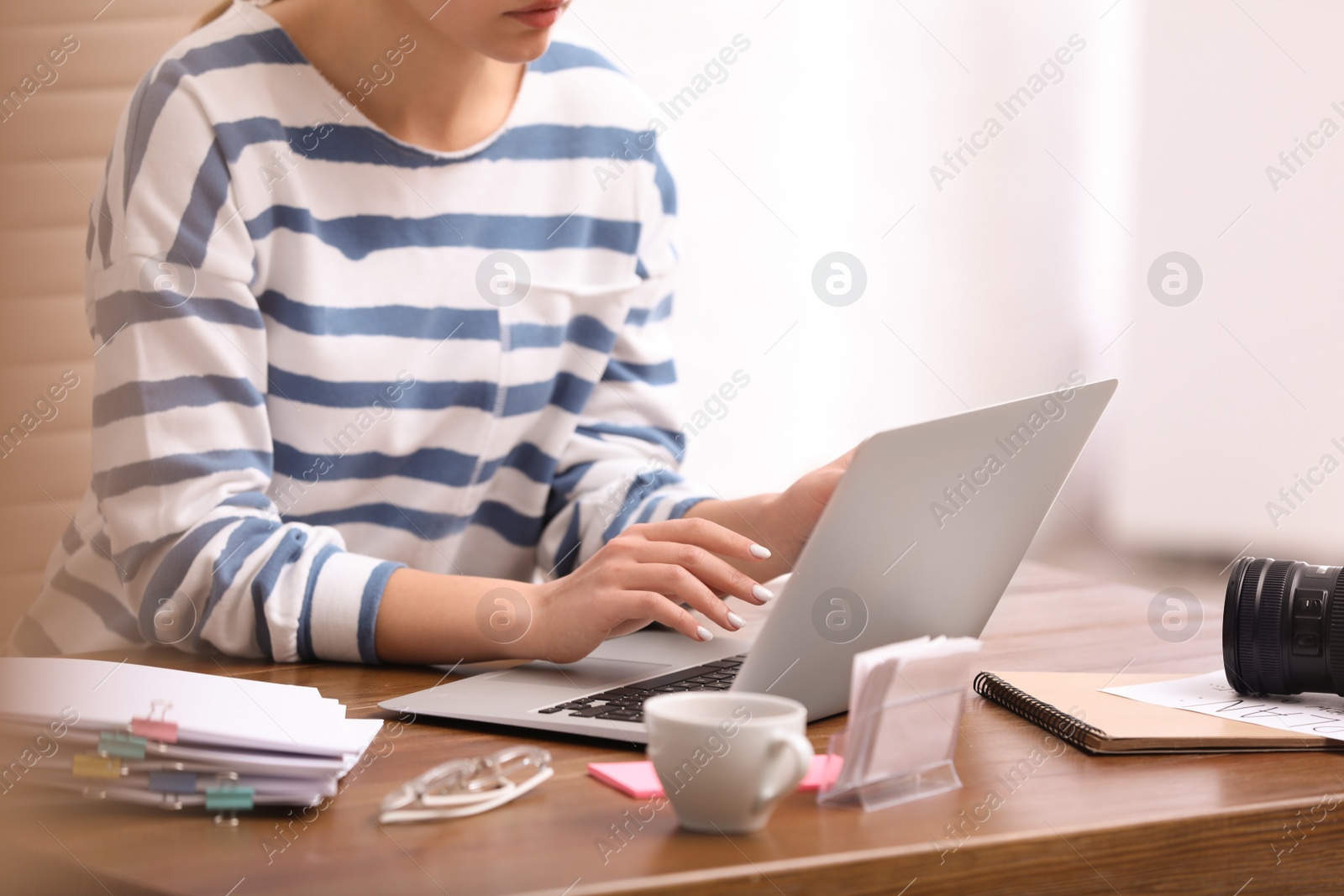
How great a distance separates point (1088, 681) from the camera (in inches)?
32.5

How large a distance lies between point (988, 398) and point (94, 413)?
249 centimetres

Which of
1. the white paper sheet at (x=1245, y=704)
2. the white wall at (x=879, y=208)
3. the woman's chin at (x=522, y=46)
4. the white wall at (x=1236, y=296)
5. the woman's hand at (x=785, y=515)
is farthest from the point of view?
the white wall at (x=1236, y=296)

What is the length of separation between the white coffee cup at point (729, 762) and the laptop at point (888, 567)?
9 centimetres

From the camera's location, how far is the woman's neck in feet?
3.67

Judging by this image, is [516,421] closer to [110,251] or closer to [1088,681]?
[110,251]

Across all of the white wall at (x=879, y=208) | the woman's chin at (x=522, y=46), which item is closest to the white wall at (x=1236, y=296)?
the white wall at (x=879, y=208)

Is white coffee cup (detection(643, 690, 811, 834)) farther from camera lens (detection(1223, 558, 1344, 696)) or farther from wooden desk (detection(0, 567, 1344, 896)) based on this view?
camera lens (detection(1223, 558, 1344, 696))

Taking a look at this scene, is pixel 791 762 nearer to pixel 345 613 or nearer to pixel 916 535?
pixel 916 535

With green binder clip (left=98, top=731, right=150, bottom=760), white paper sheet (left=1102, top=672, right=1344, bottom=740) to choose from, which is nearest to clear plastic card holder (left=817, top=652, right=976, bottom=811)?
white paper sheet (left=1102, top=672, right=1344, bottom=740)

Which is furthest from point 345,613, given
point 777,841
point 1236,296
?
point 1236,296

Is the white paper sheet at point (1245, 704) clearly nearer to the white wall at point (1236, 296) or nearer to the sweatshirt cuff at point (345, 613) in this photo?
the sweatshirt cuff at point (345, 613)

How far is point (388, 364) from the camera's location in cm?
114

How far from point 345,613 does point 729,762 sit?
442 millimetres

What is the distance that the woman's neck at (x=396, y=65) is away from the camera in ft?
3.67
